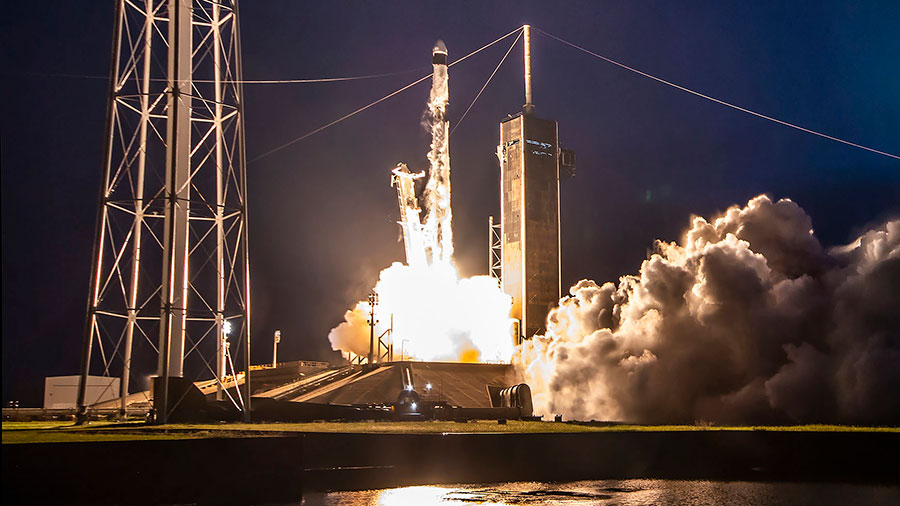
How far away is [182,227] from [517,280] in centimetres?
5472

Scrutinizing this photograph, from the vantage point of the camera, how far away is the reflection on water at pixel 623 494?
27.2 metres

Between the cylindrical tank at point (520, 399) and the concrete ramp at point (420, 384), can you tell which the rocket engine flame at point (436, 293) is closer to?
the concrete ramp at point (420, 384)

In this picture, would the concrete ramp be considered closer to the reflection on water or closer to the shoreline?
the shoreline

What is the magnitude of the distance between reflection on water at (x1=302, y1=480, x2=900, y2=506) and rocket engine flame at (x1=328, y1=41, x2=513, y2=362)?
57633 millimetres

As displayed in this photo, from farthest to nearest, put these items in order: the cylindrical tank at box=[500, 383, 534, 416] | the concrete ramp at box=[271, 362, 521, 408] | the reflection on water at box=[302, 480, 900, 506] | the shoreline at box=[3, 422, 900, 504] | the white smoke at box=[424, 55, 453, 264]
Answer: the white smoke at box=[424, 55, 453, 264]
the concrete ramp at box=[271, 362, 521, 408]
the cylindrical tank at box=[500, 383, 534, 416]
the reflection on water at box=[302, 480, 900, 506]
the shoreline at box=[3, 422, 900, 504]

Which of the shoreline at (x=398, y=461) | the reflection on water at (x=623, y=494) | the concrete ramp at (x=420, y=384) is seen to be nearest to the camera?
the shoreline at (x=398, y=461)

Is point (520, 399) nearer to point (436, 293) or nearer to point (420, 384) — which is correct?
point (420, 384)

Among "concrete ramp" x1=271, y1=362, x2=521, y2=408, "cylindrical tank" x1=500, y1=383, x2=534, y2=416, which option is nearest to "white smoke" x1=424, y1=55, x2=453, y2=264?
"concrete ramp" x1=271, y1=362, x2=521, y2=408

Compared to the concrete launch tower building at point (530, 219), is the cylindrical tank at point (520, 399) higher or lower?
lower

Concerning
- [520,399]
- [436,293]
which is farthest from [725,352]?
[436,293]

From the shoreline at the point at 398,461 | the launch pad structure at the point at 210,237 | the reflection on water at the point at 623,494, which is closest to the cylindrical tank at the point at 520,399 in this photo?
the launch pad structure at the point at 210,237

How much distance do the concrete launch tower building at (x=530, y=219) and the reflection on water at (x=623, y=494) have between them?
5766 cm

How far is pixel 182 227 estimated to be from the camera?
39719 mm

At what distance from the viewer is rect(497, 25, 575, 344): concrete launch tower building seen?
90250mm
